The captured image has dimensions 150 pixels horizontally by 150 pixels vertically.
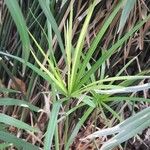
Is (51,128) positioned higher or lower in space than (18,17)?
lower

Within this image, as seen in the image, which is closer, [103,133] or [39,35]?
[103,133]

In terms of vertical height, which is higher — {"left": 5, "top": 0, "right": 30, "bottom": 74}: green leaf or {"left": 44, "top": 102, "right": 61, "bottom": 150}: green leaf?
{"left": 5, "top": 0, "right": 30, "bottom": 74}: green leaf

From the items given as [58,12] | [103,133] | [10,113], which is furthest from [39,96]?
[103,133]

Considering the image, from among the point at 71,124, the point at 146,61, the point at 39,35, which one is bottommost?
the point at 71,124

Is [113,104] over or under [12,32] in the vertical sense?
under

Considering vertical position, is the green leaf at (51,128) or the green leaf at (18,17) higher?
the green leaf at (18,17)

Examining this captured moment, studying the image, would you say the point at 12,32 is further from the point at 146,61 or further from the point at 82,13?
the point at 146,61

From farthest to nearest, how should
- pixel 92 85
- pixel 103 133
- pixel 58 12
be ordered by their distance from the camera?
pixel 58 12
pixel 92 85
pixel 103 133

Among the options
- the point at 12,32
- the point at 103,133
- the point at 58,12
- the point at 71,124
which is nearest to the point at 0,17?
the point at 12,32

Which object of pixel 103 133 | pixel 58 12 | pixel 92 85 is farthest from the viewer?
pixel 58 12
